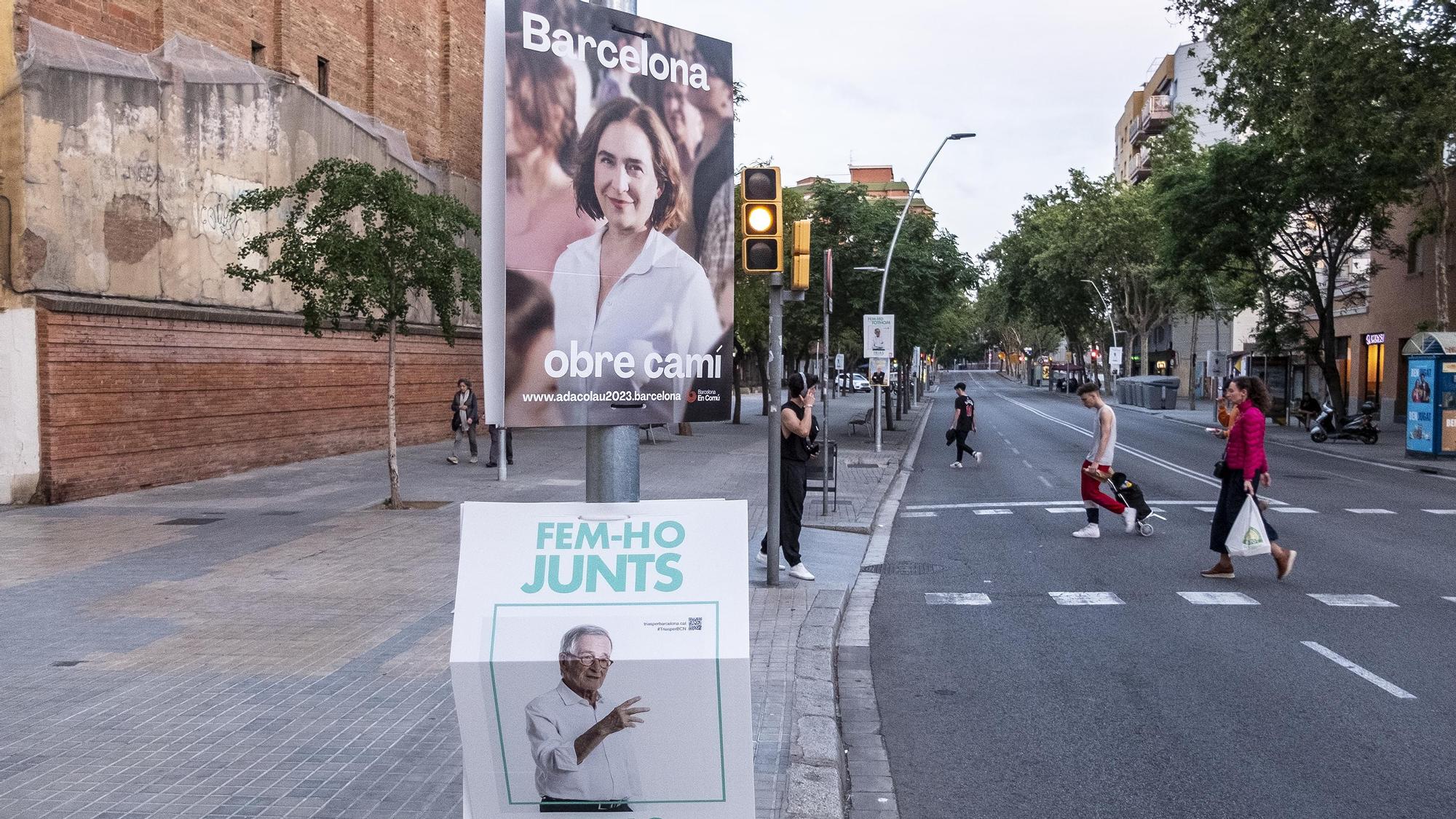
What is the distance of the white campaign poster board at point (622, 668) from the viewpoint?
3.45 m

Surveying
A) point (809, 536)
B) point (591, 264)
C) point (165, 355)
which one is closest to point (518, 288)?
point (591, 264)

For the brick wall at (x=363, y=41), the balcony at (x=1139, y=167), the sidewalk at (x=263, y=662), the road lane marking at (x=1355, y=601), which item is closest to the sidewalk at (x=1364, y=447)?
the sidewalk at (x=263, y=662)

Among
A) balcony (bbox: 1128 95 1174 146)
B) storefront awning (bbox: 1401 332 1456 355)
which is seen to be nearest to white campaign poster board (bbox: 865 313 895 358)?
storefront awning (bbox: 1401 332 1456 355)

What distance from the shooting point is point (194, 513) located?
50.0 feet

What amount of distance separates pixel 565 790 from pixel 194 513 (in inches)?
525

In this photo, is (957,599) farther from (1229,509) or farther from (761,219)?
(761,219)

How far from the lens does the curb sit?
5.07 meters

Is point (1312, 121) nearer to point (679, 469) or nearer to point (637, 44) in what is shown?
point (679, 469)

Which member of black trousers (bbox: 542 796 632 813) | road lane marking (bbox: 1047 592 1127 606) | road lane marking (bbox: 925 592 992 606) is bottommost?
road lane marking (bbox: 925 592 992 606)

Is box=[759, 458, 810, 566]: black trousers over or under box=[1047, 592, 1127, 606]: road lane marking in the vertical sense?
over

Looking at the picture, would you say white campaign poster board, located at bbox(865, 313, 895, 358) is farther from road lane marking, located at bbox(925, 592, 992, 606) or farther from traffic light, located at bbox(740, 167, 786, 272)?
traffic light, located at bbox(740, 167, 786, 272)

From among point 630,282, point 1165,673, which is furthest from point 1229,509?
point 630,282

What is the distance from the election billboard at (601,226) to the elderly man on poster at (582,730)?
4.32ft

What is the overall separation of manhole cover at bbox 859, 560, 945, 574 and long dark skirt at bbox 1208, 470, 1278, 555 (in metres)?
2.50
